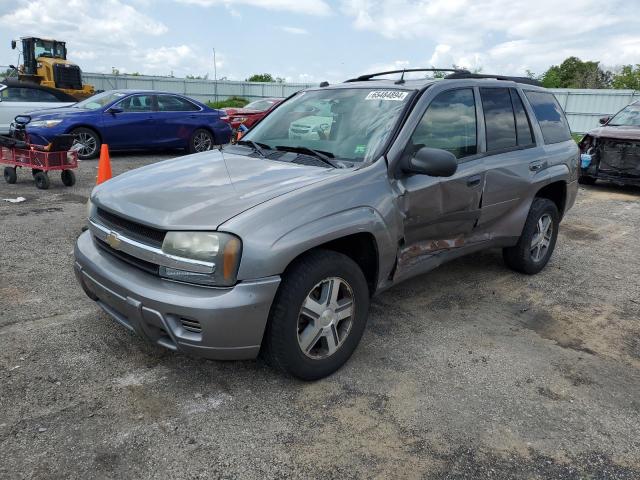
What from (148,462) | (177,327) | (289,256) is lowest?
(148,462)

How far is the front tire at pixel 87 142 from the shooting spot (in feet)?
33.8

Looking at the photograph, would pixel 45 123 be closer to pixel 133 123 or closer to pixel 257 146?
pixel 133 123

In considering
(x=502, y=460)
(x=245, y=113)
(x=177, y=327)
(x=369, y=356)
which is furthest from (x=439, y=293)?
(x=245, y=113)

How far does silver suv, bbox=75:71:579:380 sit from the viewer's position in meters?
2.55

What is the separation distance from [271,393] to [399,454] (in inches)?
31.4

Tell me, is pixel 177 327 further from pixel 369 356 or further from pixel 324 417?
pixel 369 356

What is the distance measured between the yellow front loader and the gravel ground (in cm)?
1635

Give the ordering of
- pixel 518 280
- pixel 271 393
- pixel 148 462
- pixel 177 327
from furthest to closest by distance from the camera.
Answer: pixel 518 280, pixel 271 393, pixel 177 327, pixel 148 462

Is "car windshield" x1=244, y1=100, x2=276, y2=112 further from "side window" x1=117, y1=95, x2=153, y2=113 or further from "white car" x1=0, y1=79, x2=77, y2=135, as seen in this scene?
"white car" x1=0, y1=79, x2=77, y2=135

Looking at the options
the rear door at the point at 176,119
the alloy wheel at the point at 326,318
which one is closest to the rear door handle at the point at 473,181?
the alloy wheel at the point at 326,318

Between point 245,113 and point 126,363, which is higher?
point 245,113

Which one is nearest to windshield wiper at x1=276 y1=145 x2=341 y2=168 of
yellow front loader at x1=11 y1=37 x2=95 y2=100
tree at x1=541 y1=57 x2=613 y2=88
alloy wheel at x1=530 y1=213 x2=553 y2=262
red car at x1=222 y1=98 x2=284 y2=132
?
alloy wheel at x1=530 y1=213 x2=553 y2=262

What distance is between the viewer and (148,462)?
7.70ft

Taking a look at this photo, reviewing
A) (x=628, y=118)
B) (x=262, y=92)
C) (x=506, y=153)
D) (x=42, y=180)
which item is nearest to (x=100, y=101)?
(x=42, y=180)
